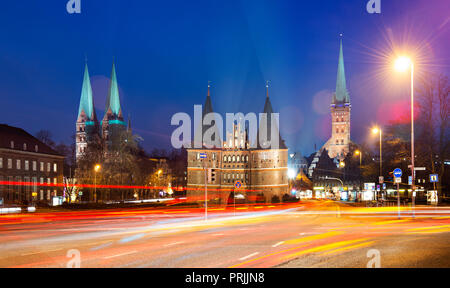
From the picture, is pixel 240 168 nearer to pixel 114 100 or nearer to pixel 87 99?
pixel 114 100

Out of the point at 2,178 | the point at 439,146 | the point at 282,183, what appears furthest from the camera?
the point at 282,183

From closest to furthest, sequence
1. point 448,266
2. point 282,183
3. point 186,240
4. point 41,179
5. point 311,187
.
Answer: point 448,266
point 186,240
point 41,179
point 282,183
point 311,187

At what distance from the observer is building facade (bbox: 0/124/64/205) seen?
71562mm

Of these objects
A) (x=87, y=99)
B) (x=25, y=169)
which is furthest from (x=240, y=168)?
(x=25, y=169)

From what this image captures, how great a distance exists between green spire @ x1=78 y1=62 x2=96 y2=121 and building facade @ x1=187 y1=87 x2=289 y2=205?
37341 mm

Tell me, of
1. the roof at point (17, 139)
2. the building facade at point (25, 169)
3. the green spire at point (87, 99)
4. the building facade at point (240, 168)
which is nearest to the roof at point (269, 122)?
the building facade at point (240, 168)

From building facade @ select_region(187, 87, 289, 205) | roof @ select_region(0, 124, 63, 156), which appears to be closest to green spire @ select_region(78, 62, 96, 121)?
building facade @ select_region(187, 87, 289, 205)

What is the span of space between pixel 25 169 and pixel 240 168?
2597 inches

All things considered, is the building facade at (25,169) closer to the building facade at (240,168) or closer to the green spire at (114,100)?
Result: the building facade at (240,168)

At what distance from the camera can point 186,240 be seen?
1773cm

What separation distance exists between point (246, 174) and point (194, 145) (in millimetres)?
17727

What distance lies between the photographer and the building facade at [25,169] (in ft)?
235
